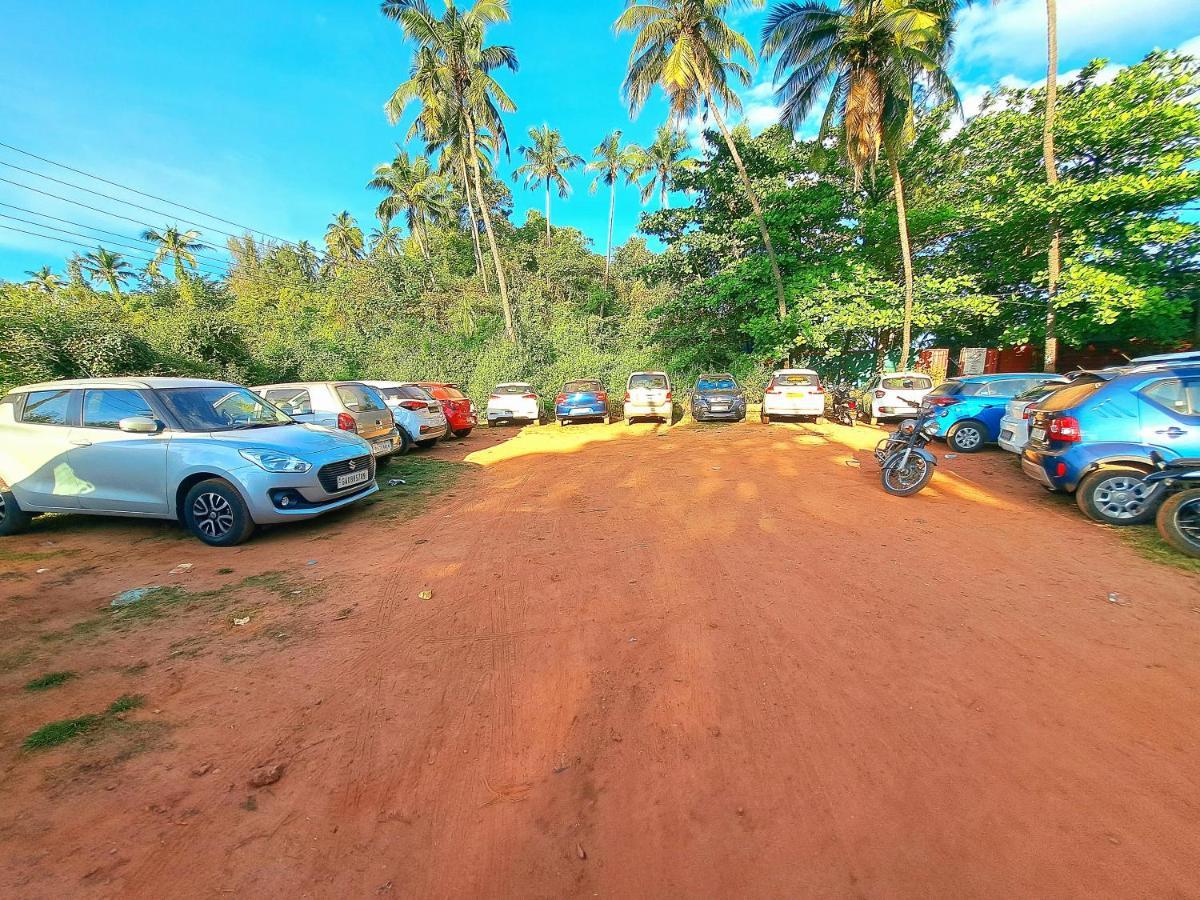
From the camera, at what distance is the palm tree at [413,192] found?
106 ft

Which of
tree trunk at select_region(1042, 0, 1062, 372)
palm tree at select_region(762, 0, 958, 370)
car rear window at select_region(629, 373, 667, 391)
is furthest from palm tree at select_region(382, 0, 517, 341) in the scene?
tree trunk at select_region(1042, 0, 1062, 372)

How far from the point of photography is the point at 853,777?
7.05 ft

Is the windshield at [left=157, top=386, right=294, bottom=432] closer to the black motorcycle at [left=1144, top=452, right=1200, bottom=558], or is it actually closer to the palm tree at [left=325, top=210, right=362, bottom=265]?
the black motorcycle at [left=1144, top=452, right=1200, bottom=558]

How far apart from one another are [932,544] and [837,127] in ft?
55.0

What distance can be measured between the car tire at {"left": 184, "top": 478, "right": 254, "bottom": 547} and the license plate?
936 millimetres

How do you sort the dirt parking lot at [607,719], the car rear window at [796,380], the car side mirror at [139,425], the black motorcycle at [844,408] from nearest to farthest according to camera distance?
the dirt parking lot at [607,719], the car side mirror at [139,425], the car rear window at [796,380], the black motorcycle at [844,408]

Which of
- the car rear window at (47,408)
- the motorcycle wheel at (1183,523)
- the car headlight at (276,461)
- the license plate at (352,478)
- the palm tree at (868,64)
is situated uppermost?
the palm tree at (868,64)

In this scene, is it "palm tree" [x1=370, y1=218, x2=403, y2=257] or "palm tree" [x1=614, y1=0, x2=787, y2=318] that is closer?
"palm tree" [x1=614, y1=0, x2=787, y2=318]

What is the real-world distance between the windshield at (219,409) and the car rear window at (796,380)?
1215 centimetres

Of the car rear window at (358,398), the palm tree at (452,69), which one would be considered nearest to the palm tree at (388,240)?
the palm tree at (452,69)

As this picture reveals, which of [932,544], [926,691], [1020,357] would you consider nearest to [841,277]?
[1020,357]

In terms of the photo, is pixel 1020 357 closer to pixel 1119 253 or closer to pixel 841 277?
pixel 1119 253

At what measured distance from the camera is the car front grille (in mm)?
5477

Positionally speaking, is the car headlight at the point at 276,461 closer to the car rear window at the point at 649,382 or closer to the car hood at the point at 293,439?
the car hood at the point at 293,439
